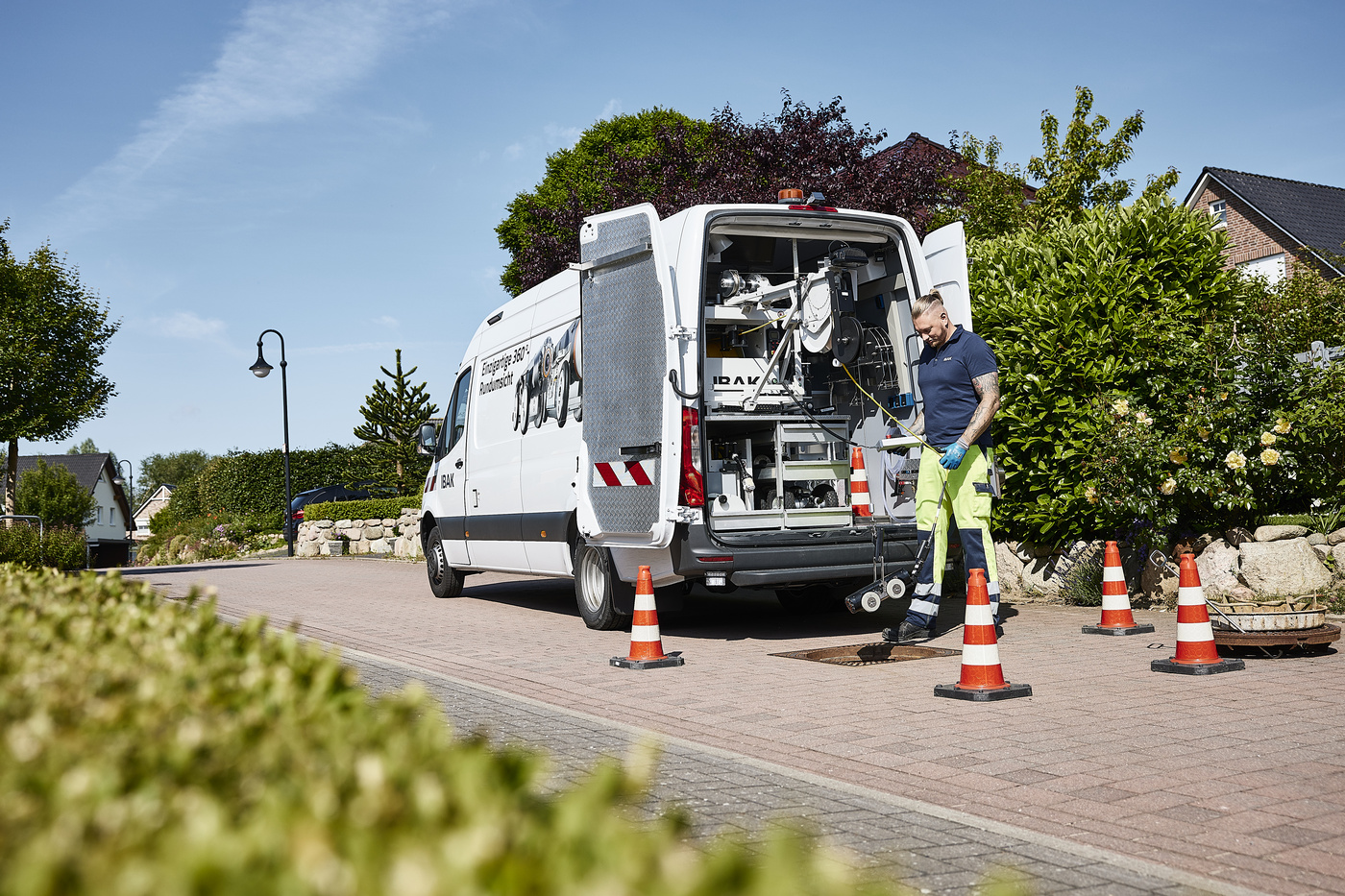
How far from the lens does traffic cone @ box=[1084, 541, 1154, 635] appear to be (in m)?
8.23

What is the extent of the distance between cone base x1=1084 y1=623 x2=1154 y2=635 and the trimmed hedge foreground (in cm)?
693

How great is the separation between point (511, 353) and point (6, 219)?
777 inches

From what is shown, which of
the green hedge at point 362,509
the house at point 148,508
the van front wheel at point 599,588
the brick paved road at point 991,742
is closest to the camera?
the brick paved road at point 991,742

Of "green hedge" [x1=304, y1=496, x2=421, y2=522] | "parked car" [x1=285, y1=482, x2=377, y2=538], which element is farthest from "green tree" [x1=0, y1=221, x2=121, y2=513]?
"parked car" [x1=285, y1=482, x2=377, y2=538]

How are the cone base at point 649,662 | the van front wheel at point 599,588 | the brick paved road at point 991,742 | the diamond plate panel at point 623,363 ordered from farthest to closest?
the van front wheel at point 599,588
the diamond plate panel at point 623,363
the cone base at point 649,662
the brick paved road at point 991,742

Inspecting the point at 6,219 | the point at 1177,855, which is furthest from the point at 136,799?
the point at 6,219

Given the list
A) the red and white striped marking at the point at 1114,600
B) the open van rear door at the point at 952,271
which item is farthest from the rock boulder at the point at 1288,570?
the open van rear door at the point at 952,271

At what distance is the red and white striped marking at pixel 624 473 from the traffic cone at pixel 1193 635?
3.47 meters

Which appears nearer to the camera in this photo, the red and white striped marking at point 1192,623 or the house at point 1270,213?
the red and white striped marking at point 1192,623

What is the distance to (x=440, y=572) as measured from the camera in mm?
13758

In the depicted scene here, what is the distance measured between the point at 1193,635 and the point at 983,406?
201 cm

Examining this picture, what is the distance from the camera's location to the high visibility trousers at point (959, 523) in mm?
7918

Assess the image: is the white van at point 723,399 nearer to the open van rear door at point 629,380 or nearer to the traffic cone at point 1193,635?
the open van rear door at point 629,380

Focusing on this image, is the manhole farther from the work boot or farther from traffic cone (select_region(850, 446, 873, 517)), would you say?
traffic cone (select_region(850, 446, 873, 517))
